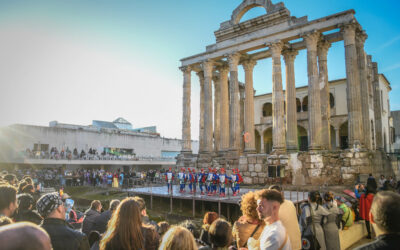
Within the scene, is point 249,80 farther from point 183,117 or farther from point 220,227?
point 220,227

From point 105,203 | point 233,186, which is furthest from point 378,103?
point 105,203

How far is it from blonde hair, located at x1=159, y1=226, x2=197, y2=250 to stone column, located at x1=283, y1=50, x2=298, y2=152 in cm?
2126

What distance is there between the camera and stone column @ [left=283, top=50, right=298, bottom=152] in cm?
2325

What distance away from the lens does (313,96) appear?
71.6ft

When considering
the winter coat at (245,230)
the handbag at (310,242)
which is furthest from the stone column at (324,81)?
the winter coat at (245,230)

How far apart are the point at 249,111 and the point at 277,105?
3.39m

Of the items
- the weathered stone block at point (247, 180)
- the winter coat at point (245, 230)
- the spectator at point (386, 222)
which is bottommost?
the weathered stone block at point (247, 180)

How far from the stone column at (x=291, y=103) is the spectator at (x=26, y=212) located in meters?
20.2

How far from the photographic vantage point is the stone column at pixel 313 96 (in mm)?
21445

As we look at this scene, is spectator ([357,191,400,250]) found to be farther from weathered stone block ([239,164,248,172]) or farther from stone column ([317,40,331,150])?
stone column ([317,40,331,150])

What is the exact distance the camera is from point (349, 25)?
20375 millimetres

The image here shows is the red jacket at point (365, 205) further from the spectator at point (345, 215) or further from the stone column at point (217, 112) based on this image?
the stone column at point (217, 112)

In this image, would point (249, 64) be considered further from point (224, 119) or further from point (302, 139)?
point (302, 139)

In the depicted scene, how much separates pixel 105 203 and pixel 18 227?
20132 mm
